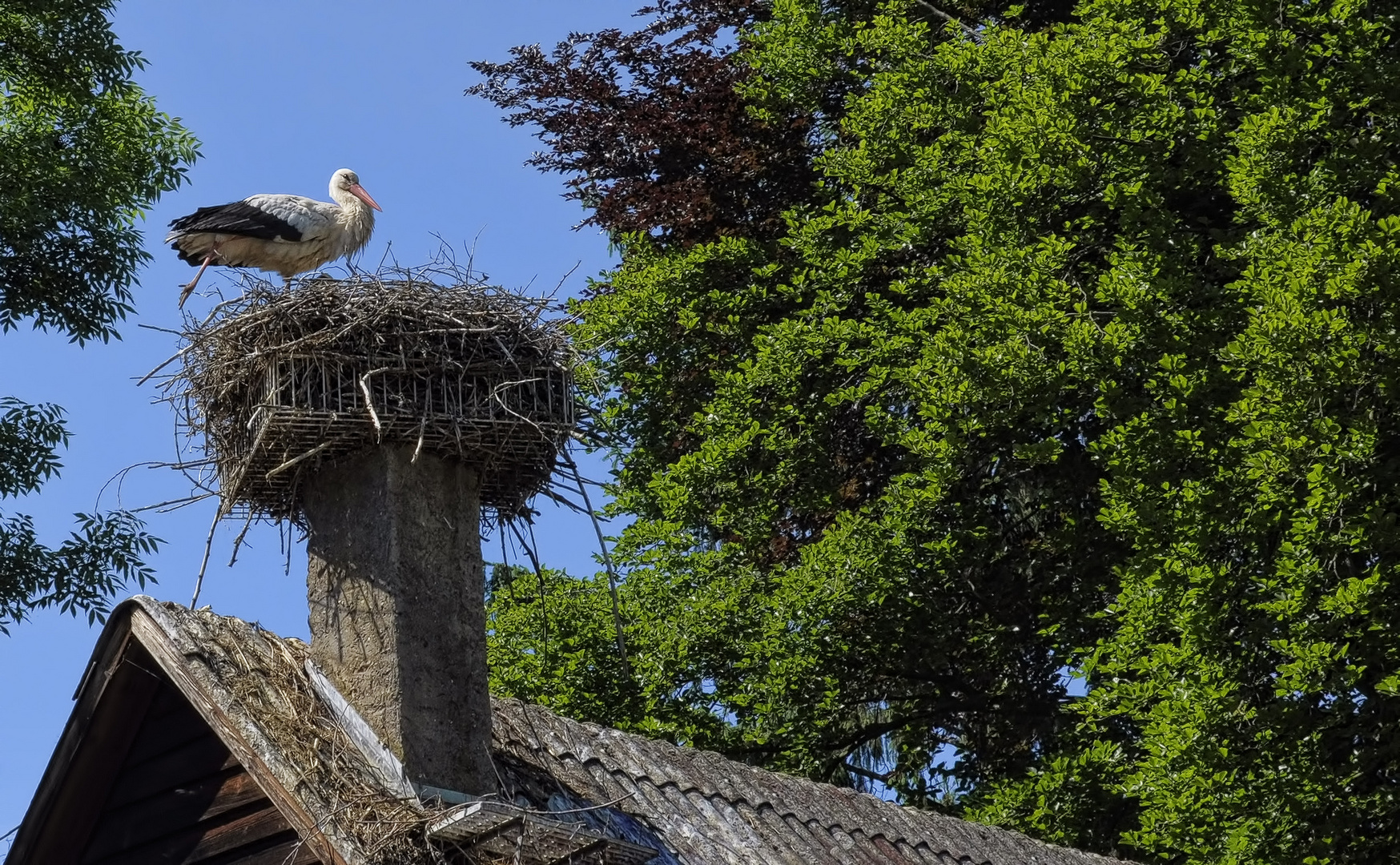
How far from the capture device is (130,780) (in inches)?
339

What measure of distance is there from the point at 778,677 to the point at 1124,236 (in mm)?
5101

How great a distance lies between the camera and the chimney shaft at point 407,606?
26.8 feet

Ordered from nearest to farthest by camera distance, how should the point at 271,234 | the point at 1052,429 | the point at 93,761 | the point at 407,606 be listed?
the point at 407,606, the point at 93,761, the point at 271,234, the point at 1052,429

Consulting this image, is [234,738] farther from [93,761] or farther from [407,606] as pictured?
[93,761]

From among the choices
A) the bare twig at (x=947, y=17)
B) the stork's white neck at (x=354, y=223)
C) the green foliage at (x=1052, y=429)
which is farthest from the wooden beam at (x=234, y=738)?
the bare twig at (x=947, y=17)

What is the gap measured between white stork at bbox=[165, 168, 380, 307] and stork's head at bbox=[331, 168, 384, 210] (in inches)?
16.4

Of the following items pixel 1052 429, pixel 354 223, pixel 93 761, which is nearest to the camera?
pixel 93 761

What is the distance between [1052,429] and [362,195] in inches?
282

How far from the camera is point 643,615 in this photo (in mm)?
18453

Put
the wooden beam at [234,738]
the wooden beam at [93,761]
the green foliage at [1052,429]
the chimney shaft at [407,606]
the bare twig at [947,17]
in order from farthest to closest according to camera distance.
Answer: the bare twig at [947,17] < the green foliage at [1052,429] < the wooden beam at [93,761] < the chimney shaft at [407,606] < the wooden beam at [234,738]

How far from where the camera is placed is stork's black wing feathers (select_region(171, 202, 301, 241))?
1239cm

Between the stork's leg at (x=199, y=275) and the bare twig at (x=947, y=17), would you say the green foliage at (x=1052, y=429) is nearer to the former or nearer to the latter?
the bare twig at (x=947, y=17)

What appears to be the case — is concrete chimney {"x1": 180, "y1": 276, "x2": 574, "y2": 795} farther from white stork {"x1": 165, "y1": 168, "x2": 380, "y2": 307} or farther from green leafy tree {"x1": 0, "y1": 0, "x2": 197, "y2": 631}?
green leafy tree {"x1": 0, "y1": 0, "x2": 197, "y2": 631}

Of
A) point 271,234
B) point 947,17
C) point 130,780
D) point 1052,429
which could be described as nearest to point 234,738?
point 130,780
